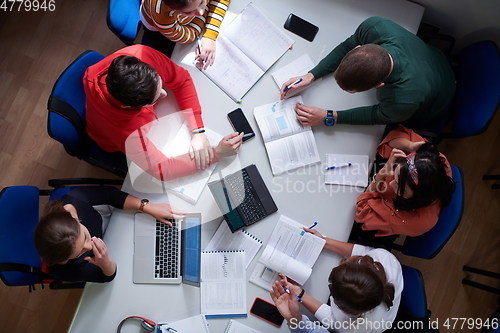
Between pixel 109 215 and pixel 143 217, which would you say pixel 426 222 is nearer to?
pixel 143 217

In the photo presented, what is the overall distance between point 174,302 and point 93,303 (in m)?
0.34

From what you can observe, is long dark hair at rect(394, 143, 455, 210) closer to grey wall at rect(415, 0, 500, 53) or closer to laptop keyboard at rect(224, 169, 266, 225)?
laptop keyboard at rect(224, 169, 266, 225)

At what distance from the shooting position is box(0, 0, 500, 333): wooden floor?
2145 millimetres

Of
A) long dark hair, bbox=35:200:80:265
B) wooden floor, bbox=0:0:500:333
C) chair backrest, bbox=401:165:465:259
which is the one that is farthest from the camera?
wooden floor, bbox=0:0:500:333

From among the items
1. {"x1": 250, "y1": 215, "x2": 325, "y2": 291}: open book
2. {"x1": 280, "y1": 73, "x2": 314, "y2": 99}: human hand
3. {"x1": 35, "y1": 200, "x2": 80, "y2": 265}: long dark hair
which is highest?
{"x1": 280, "y1": 73, "x2": 314, "y2": 99}: human hand

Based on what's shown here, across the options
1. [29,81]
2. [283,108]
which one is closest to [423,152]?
[283,108]

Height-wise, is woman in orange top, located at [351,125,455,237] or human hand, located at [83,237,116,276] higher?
woman in orange top, located at [351,125,455,237]

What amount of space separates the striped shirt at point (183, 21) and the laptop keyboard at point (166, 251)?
85 cm

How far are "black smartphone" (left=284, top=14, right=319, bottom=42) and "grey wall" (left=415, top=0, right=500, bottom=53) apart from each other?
23.8 inches

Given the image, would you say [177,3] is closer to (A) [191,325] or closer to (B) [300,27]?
(B) [300,27]

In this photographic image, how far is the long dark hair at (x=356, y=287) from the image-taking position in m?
1.30

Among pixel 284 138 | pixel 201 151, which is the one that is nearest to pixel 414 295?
pixel 284 138

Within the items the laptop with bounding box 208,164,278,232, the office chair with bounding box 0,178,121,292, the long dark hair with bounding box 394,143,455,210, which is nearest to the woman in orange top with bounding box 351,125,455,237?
the long dark hair with bounding box 394,143,455,210

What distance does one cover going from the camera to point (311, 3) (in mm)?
1704
